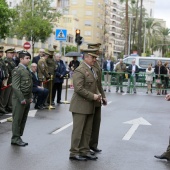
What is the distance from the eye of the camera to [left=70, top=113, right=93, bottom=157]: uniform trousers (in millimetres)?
9867

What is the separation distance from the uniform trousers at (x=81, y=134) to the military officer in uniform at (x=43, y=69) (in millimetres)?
9160

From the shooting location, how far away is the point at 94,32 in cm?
14162

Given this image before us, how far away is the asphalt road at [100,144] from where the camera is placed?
962cm

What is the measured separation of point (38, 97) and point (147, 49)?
343 feet

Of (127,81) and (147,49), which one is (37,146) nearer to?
(127,81)

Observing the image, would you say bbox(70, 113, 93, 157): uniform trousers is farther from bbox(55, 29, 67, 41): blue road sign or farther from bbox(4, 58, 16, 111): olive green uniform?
bbox(55, 29, 67, 41): blue road sign

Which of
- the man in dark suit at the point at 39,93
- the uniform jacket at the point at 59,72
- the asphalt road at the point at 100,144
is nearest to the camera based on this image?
the asphalt road at the point at 100,144

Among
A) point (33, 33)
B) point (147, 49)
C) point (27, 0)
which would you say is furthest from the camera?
point (147, 49)

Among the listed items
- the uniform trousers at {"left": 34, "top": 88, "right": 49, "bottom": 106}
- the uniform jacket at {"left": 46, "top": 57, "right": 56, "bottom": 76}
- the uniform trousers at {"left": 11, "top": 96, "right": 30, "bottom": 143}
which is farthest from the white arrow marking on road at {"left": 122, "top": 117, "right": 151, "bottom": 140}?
the uniform jacket at {"left": 46, "top": 57, "right": 56, "bottom": 76}

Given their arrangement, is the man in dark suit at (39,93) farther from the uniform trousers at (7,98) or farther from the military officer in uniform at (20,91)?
the military officer in uniform at (20,91)

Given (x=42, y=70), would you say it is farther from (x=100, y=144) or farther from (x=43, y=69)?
(x=100, y=144)

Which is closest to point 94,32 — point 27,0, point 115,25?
point 115,25

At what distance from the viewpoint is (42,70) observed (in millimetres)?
19188

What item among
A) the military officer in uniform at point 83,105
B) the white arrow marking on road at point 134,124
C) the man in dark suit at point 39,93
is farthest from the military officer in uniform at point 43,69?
the military officer in uniform at point 83,105
